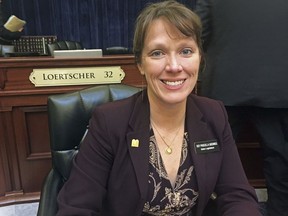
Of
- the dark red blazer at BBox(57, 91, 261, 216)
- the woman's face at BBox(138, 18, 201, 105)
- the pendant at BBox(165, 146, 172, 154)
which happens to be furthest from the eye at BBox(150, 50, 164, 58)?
the pendant at BBox(165, 146, 172, 154)

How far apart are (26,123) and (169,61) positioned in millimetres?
1234

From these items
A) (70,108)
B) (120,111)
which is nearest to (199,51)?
(120,111)

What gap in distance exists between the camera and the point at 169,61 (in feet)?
3.05

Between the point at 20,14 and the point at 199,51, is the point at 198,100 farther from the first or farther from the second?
the point at 20,14

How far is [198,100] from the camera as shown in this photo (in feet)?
3.70

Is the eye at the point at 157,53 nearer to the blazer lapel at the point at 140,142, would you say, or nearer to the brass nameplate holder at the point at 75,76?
the blazer lapel at the point at 140,142

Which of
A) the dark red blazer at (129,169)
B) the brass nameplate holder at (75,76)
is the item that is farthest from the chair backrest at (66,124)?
the brass nameplate holder at (75,76)

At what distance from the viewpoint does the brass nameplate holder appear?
1.75 metres

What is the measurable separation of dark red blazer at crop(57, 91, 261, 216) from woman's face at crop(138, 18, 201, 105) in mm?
123

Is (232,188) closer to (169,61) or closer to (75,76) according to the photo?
(169,61)

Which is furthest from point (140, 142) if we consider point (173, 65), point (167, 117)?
point (173, 65)

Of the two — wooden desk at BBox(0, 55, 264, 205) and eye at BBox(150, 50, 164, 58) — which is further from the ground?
eye at BBox(150, 50, 164, 58)

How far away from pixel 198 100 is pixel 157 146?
242 mm

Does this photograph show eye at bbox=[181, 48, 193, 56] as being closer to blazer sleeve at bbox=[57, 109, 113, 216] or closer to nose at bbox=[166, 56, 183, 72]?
nose at bbox=[166, 56, 183, 72]
